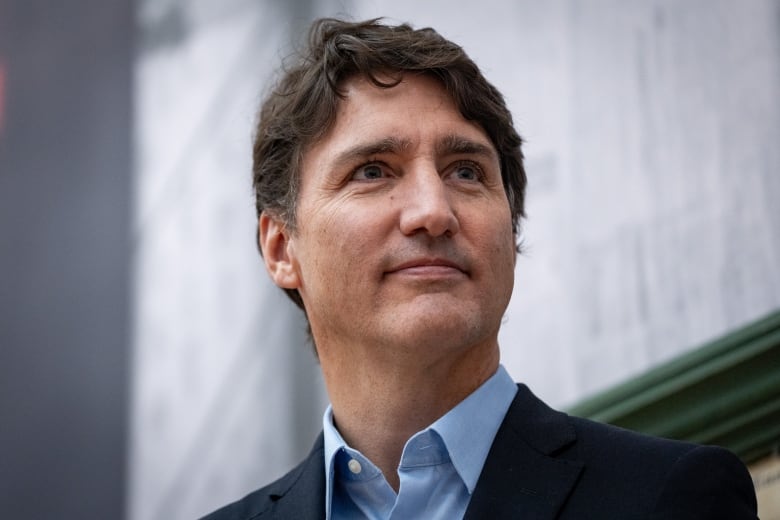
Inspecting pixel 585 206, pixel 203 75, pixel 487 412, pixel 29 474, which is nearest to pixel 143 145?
A: pixel 203 75

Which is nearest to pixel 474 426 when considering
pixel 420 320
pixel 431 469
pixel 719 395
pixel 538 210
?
pixel 431 469

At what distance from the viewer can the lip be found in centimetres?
175

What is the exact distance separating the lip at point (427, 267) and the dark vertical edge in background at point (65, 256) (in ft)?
7.03

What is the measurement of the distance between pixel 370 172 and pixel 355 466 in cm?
53

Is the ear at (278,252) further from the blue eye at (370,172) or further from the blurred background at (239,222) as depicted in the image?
the blurred background at (239,222)

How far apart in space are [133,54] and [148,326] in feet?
3.36

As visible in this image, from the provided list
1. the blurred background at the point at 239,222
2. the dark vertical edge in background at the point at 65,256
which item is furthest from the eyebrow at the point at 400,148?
the dark vertical edge in background at the point at 65,256

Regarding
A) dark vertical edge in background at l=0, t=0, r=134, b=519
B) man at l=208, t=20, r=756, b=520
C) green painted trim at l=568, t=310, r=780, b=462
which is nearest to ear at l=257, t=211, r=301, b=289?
man at l=208, t=20, r=756, b=520

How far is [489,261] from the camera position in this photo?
1.82m

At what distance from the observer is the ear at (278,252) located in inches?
82.7

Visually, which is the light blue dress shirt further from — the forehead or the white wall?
the white wall

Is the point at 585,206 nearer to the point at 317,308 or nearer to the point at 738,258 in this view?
the point at 738,258

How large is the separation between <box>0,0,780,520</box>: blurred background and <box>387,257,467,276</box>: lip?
121 centimetres

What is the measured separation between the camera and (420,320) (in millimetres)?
1729
